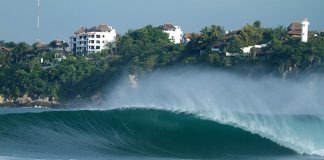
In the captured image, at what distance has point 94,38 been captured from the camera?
364ft

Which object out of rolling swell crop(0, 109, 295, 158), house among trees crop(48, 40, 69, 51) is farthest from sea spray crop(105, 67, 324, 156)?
house among trees crop(48, 40, 69, 51)

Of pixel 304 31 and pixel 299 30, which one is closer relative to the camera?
pixel 304 31

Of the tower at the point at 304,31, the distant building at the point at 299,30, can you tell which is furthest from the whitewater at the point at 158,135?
the distant building at the point at 299,30

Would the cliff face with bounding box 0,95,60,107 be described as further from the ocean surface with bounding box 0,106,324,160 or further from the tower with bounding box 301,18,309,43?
the ocean surface with bounding box 0,106,324,160

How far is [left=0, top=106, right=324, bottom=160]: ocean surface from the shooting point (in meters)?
23.8

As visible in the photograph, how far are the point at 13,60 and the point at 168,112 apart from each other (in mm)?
85672

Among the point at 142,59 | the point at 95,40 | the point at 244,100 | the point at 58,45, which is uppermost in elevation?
the point at 95,40

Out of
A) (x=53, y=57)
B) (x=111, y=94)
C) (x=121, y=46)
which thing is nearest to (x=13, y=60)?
(x=53, y=57)

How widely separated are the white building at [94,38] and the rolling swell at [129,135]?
81.4 metres

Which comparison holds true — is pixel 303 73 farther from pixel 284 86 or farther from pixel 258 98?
pixel 258 98

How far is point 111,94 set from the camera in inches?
3529

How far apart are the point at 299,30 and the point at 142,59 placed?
1951 centimetres

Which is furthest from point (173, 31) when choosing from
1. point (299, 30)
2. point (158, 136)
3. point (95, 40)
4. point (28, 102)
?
point (158, 136)

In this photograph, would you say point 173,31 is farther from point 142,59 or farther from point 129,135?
point 129,135
